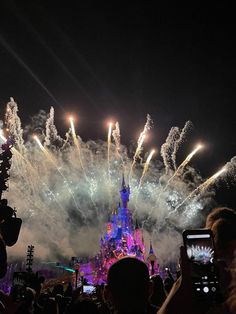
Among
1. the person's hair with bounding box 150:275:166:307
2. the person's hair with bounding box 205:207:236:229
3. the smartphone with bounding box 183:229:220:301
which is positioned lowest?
→ the person's hair with bounding box 150:275:166:307

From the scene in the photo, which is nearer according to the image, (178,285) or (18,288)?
(178,285)

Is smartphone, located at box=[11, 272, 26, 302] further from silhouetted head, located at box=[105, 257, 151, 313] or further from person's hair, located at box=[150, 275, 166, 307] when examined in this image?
silhouetted head, located at box=[105, 257, 151, 313]

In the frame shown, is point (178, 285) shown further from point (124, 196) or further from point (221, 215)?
point (124, 196)

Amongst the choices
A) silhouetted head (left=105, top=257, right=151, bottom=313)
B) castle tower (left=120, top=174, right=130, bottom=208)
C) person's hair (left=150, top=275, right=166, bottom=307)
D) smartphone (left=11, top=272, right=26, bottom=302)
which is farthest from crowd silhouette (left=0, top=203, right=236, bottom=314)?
castle tower (left=120, top=174, right=130, bottom=208)

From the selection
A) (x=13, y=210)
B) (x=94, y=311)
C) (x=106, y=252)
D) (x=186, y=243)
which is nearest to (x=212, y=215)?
(x=186, y=243)

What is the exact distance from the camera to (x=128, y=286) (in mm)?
3014

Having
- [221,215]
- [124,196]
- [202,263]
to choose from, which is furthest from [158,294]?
[124,196]

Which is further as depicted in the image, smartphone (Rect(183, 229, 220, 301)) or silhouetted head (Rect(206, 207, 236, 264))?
→ silhouetted head (Rect(206, 207, 236, 264))

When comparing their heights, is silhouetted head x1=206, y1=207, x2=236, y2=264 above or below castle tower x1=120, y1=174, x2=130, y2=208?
below

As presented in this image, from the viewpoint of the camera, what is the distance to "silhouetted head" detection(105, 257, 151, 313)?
117 inches

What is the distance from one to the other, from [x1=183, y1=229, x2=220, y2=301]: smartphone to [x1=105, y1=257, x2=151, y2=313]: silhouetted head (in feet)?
2.16

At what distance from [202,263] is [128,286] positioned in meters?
0.84

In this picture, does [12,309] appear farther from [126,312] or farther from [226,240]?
[226,240]

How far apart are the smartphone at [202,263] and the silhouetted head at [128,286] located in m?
0.66
